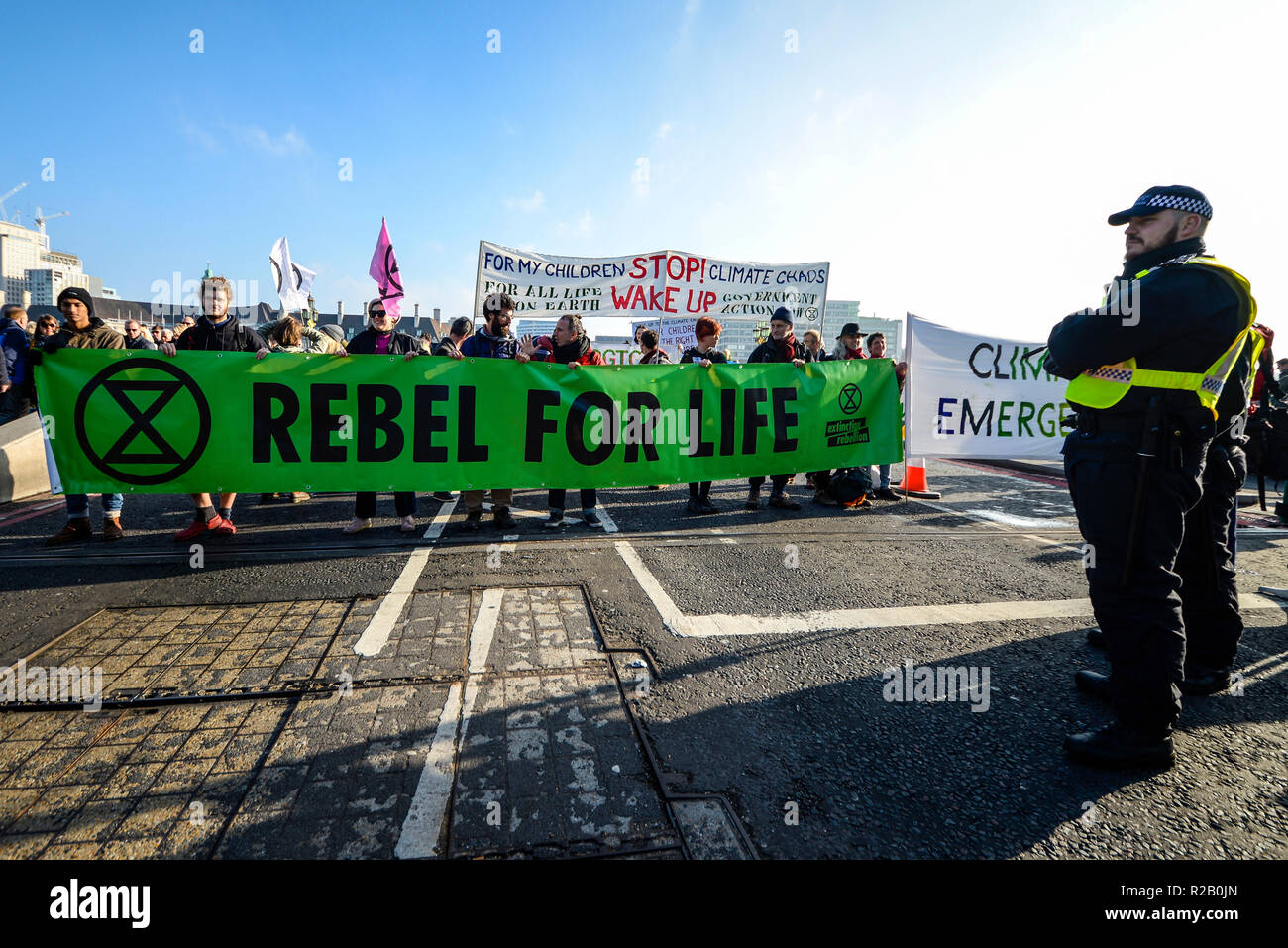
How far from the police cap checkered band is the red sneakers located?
6954 mm

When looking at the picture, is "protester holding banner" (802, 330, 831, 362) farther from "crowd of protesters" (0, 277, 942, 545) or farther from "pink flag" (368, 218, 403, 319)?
"pink flag" (368, 218, 403, 319)

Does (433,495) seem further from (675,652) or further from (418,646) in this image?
(675,652)

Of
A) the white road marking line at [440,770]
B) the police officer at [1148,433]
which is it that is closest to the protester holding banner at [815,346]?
the police officer at [1148,433]

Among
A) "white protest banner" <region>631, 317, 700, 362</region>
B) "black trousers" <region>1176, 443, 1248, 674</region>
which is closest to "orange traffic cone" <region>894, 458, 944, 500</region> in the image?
"black trousers" <region>1176, 443, 1248, 674</region>

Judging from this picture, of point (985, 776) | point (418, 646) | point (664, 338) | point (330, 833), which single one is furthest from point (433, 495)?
point (664, 338)

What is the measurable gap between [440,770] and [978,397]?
24.4ft

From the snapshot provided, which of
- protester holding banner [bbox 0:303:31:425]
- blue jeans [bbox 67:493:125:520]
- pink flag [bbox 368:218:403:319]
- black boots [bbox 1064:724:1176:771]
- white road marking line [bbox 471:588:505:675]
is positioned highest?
pink flag [bbox 368:218:403:319]

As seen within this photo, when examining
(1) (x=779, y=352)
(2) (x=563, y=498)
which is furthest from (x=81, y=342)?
(1) (x=779, y=352)

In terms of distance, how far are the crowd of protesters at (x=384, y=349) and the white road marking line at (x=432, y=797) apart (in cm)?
363

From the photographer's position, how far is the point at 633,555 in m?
5.26

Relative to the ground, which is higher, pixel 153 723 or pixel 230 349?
pixel 230 349

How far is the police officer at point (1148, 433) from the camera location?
2.47 m

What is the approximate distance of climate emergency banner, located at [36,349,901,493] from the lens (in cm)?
496

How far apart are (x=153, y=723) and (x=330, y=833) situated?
127cm
